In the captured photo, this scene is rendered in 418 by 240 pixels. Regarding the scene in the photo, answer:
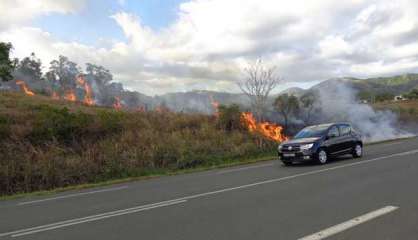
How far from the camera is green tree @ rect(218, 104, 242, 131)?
2752 cm

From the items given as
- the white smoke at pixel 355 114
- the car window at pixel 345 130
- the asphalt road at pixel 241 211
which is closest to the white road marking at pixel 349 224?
the asphalt road at pixel 241 211

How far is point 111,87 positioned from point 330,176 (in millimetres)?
51667

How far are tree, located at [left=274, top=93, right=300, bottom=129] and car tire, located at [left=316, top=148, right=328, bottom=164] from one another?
25.6m

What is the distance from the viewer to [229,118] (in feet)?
90.8

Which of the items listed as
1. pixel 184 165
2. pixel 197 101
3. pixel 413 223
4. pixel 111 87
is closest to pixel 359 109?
pixel 197 101

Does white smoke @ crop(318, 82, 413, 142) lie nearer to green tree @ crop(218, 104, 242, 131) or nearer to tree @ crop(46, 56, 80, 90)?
green tree @ crop(218, 104, 242, 131)

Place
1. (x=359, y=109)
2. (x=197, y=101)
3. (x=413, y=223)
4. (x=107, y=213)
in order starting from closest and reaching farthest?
(x=413, y=223), (x=107, y=213), (x=359, y=109), (x=197, y=101)

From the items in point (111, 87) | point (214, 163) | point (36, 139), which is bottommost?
point (214, 163)

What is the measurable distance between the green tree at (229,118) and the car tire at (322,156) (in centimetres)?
1142

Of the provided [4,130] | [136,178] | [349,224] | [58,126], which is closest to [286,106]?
[58,126]

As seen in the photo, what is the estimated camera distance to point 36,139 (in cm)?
1959

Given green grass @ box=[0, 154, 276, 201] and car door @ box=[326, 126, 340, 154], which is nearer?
green grass @ box=[0, 154, 276, 201]

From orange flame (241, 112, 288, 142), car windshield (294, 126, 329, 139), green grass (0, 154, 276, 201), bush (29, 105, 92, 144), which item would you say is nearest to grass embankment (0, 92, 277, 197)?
bush (29, 105, 92, 144)

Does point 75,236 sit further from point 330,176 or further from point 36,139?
point 36,139
